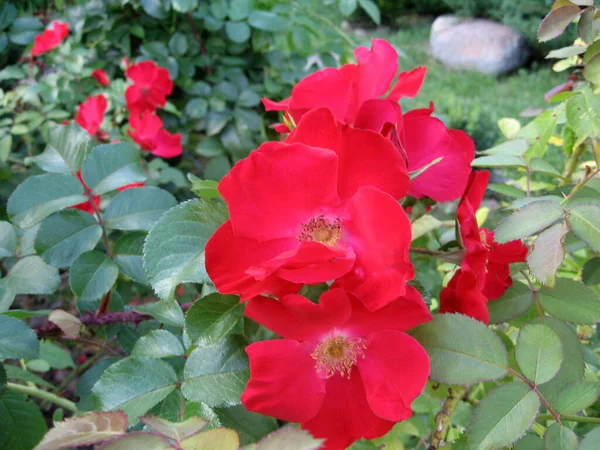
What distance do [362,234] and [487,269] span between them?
20cm

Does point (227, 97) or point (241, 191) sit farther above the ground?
point (241, 191)

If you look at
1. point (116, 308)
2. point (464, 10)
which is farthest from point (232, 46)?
point (464, 10)

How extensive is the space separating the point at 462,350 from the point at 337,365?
0.38ft

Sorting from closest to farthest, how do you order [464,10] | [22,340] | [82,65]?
[22,340] < [82,65] < [464,10]

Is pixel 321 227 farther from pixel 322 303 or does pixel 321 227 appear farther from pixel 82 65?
pixel 82 65

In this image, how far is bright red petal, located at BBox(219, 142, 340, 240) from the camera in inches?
17.5

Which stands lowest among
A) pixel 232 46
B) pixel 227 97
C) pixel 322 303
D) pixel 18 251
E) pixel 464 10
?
pixel 464 10

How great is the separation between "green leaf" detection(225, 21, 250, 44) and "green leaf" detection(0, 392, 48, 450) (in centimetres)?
136

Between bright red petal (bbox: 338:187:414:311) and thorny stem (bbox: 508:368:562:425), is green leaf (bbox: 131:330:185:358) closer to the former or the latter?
bright red petal (bbox: 338:187:414:311)

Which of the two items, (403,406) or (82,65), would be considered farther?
(82,65)

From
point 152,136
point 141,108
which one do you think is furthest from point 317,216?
point 141,108

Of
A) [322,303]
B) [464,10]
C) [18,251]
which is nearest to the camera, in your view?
[322,303]

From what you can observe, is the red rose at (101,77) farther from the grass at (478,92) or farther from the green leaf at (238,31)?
the grass at (478,92)

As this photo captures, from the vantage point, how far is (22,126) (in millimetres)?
1561
